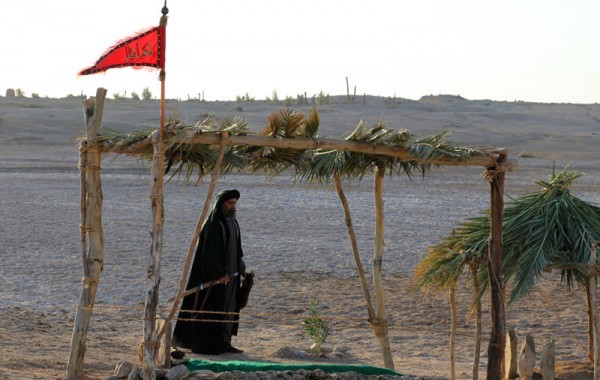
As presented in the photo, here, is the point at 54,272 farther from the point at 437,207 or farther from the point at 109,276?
the point at 437,207

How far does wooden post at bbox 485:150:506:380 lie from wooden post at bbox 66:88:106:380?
3237 mm

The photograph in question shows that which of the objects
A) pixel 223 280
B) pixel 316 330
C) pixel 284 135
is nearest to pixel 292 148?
pixel 284 135

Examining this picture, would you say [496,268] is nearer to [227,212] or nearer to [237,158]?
[237,158]

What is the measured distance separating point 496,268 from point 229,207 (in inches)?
108

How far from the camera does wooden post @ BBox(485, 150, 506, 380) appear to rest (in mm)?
9008

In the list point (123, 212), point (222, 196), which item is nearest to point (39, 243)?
point (123, 212)

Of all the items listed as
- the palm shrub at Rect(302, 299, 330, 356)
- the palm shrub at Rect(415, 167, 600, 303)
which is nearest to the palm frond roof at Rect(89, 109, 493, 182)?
the palm shrub at Rect(415, 167, 600, 303)

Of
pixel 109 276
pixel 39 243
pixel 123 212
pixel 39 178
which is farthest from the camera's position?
pixel 39 178

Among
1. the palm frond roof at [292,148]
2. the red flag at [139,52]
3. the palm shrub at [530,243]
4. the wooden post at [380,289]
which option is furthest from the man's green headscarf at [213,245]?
the red flag at [139,52]

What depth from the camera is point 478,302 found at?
923 centimetres

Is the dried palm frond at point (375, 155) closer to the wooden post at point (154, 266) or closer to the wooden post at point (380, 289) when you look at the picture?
the wooden post at point (380, 289)

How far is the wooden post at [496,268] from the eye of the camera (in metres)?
9.01

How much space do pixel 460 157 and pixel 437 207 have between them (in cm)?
1412

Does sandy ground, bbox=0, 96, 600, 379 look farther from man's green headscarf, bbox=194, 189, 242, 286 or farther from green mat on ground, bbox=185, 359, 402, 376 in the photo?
green mat on ground, bbox=185, 359, 402, 376
